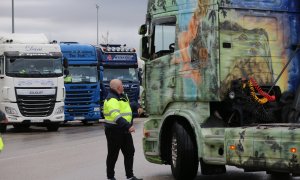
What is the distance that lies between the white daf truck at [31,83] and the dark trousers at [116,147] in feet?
50.8

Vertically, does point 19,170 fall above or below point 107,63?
below

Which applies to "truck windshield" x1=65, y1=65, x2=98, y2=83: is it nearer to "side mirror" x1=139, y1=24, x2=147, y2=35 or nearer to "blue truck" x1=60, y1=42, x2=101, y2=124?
"blue truck" x1=60, y1=42, x2=101, y2=124

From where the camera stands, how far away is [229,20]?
1193 centimetres

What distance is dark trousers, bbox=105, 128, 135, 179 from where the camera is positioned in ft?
40.8

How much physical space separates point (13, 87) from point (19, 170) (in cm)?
1270

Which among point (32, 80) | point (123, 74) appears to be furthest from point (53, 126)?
point (123, 74)

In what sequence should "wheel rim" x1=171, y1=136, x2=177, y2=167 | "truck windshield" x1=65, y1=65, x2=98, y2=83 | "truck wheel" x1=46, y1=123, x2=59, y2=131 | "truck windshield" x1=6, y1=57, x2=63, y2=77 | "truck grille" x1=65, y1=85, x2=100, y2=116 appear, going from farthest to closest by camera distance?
"truck windshield" x1=65, y1=65, x2=98, y2=83, "truck grille" x1=65, y1=85, x2=100, y2=116, "truck wheel" x1=46, y1=123, x2=59, y2=131, "truck windshield" x1=6, y1=57, x2=63, y2=77, "wheel rim" x1=171, y1=136, x2=177, y2=167

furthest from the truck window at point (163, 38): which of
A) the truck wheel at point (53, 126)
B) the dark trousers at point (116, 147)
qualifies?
the truck wheel at point (53, 126)

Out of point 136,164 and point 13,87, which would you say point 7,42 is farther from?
point 136,164

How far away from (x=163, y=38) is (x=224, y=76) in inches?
76.0

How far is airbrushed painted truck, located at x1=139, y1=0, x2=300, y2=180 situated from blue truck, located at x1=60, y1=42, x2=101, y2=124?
19176 mm

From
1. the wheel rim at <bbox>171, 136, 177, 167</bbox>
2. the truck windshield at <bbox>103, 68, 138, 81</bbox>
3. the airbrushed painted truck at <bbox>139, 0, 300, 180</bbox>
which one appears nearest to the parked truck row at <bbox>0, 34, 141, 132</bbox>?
the truck windshield at <bbox>103, 68, 138, 81</bbox>

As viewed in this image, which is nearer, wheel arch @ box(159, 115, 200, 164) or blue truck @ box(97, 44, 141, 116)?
wheel arch @ box(159, 115, 200, 164)

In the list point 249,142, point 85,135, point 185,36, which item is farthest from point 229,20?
point 85,135
